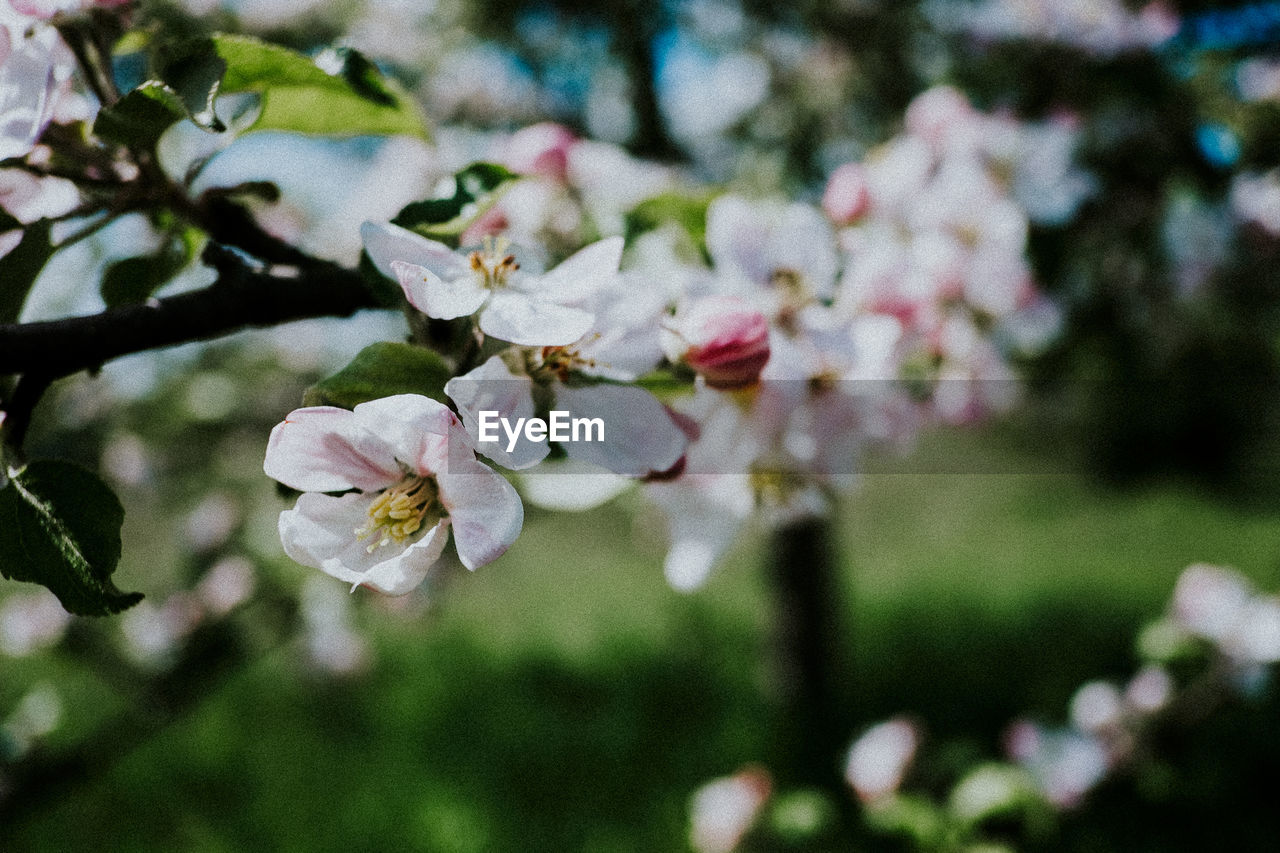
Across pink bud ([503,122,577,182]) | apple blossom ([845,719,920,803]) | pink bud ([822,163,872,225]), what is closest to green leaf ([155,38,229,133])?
pink bud ([503,122,577,182])

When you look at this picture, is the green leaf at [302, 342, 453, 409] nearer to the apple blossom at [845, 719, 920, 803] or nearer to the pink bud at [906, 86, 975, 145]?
the pink bud at [906, 86, 975, 145]

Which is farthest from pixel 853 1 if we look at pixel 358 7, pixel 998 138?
pixel 998 138

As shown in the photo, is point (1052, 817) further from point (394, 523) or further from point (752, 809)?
point (394, 523)

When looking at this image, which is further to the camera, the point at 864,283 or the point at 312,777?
the point at 312,777

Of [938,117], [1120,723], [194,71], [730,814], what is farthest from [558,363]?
[1120,723]

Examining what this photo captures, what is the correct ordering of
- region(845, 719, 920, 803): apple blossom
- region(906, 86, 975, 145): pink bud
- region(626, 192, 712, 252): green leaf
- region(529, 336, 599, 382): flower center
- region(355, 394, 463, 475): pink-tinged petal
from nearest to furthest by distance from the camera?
1. region(355, 394, 463, 475): pink-tinged petal
2. region(529, 336, 599, 382): flower center
3. region(626, 192, 712, 252): green leaf
4. region(906, 86, 975, 145): pink bud
5. region(845, 719, 920, 803): apple blossom

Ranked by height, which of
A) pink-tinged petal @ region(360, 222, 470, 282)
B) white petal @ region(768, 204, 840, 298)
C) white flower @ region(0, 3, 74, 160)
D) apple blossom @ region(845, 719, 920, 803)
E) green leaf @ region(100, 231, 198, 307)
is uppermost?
white flower @ region(0, 3, 74, 160)

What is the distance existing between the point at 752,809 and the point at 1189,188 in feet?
4.20

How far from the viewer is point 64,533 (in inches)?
15.3

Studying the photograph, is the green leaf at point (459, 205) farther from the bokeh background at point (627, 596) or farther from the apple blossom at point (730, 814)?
the apple blossom at point (730, 814)

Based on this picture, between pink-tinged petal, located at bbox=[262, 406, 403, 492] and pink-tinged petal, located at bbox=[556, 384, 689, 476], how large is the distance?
0.32 ft

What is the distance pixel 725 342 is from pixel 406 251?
16cm

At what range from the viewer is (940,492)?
898 centimetres

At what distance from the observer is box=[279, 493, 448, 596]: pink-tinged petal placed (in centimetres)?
37
